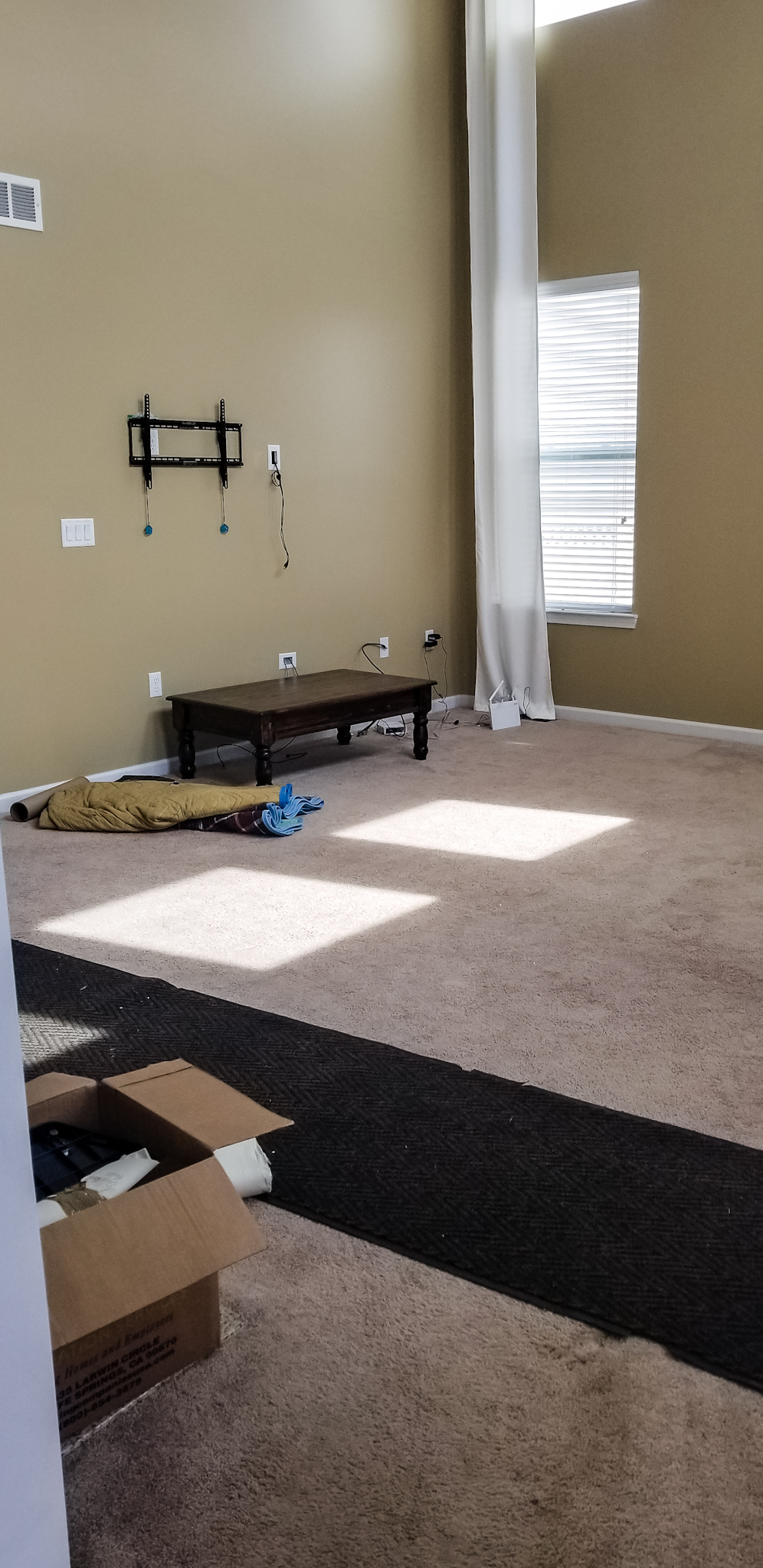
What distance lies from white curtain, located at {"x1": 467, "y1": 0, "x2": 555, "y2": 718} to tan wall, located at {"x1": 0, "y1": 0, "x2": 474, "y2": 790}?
0.83 feet

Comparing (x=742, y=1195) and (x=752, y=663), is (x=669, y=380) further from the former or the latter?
(x=742, y=1195)

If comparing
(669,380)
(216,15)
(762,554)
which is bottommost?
(762,554)

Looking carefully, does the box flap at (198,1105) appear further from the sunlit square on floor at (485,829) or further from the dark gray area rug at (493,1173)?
the sunlit square on floor at (485,829)

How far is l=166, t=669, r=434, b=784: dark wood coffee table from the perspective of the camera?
4828 millimetres

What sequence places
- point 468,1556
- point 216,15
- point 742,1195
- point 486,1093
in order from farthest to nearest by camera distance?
point 216,15
point 486,1093
point 742,1195
point 468,1556

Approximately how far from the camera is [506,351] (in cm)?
620

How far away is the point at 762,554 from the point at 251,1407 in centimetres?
488

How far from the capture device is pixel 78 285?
466 cm

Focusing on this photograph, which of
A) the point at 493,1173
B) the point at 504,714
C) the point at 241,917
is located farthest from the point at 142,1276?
the point at 504,714

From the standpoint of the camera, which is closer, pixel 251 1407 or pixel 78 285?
pixel 251 1407

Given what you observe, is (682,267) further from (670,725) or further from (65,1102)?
(65,1102)

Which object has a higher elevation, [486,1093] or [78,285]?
[78,285]

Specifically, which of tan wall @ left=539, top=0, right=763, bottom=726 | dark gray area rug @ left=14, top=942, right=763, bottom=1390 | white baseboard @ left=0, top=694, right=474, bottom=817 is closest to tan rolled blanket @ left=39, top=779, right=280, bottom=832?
white baseboard @ left=0, top=694, right=474, bottom=817

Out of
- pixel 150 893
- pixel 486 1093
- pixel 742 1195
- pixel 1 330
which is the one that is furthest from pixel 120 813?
pixel 742 1195
